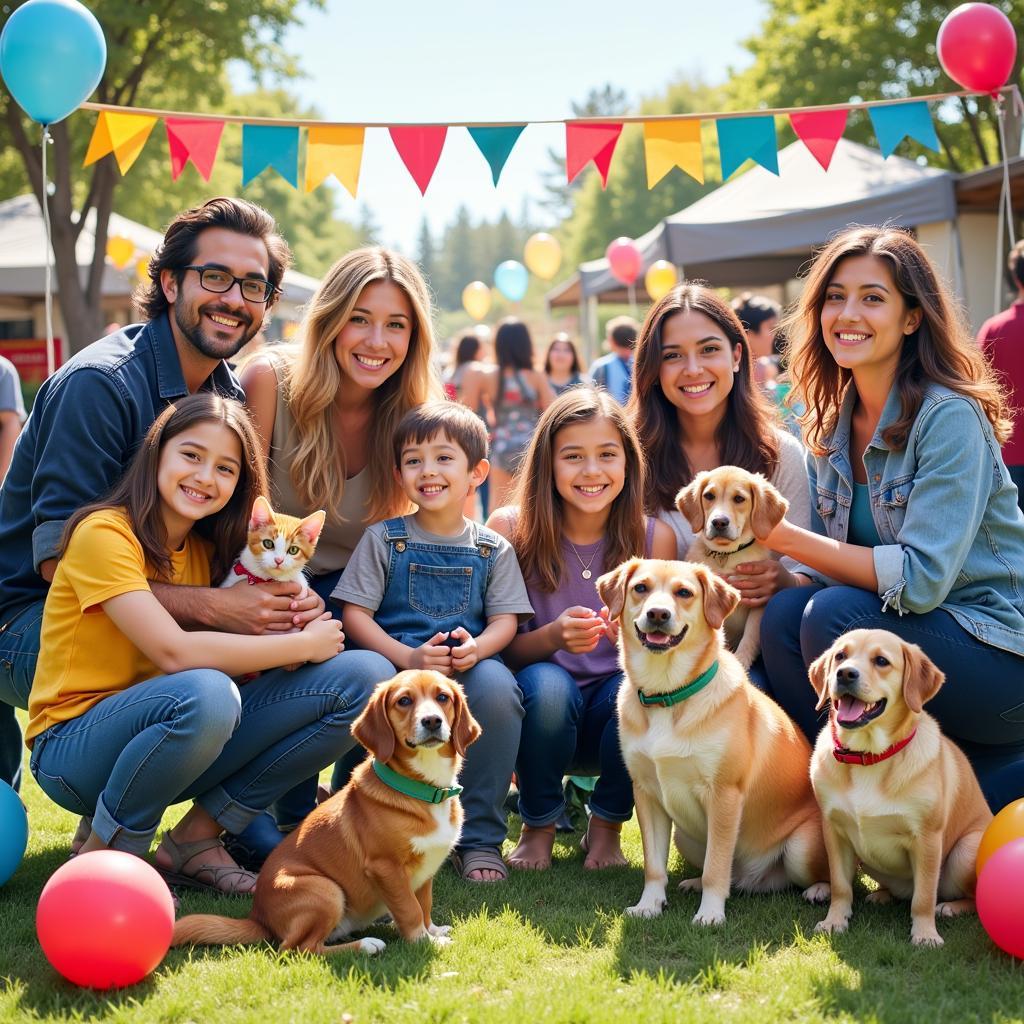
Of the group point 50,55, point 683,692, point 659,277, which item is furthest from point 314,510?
point 659,277

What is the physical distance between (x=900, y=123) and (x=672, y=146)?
1.57m

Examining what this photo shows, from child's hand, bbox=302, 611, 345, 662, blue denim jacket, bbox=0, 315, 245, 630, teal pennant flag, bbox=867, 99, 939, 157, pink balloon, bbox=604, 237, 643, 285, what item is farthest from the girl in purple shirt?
pink balloon, bbox=604, 237, 643, 285

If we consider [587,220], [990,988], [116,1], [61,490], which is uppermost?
[587,220]

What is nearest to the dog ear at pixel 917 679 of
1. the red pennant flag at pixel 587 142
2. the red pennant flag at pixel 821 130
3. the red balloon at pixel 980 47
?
the red pennant flag at pixel 587 142

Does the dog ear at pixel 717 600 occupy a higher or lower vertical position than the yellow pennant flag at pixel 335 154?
lower

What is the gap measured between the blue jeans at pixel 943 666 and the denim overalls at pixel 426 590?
1.16 metres

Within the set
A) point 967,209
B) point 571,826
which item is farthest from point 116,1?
point 571,826

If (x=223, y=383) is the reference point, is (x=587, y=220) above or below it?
above

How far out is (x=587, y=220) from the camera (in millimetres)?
58312

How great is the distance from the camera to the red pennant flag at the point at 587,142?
22.8 feet

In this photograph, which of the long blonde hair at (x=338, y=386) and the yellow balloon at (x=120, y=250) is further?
the yellow balloon at (x=120, y=250)

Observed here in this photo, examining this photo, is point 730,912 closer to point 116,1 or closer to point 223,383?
point 223,383

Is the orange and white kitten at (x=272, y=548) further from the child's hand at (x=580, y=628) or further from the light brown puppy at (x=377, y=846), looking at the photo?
the child's hand at (x=580, y=628)

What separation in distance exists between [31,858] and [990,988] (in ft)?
11.3
